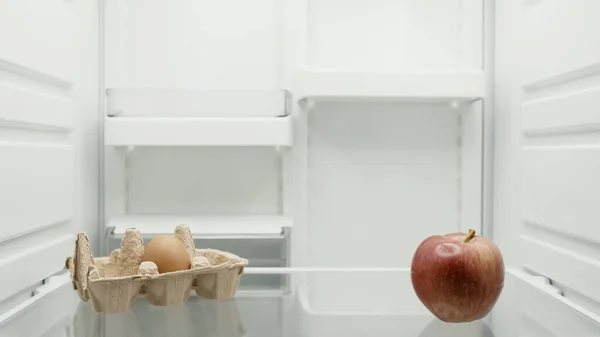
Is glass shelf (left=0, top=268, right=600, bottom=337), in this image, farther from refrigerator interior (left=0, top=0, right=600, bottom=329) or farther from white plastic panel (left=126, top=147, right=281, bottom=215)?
white plastic panel (left=126, top=147, right=281, bottom=215)

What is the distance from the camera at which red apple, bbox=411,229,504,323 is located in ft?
2.72

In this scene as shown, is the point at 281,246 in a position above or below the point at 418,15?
below

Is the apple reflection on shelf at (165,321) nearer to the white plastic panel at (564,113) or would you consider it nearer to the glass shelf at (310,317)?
the glass shelf at (310,317)

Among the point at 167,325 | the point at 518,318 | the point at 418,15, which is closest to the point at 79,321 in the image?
the point at 167,325

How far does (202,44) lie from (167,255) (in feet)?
2.52

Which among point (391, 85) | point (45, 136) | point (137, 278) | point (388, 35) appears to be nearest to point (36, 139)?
point (45, 136)

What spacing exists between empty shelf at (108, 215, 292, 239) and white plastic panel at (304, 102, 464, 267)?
145 mm

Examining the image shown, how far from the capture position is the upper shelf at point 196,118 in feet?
4.63

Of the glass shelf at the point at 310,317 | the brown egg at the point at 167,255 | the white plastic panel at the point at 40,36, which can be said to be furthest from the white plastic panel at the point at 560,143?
the white plastic panel at the point at 40,36

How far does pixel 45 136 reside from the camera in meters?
1.22

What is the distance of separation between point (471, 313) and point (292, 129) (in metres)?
0.75

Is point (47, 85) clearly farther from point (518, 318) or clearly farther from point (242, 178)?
point (518, 318)

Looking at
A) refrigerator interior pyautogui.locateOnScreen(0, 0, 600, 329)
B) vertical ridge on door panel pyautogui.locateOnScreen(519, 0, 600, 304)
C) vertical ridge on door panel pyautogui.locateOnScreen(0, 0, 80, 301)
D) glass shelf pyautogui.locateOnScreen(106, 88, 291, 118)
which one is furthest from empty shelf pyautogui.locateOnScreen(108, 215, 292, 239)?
vertical ridge on door panel pyautogui.locateOnScreen(519, 0, 600, 304)

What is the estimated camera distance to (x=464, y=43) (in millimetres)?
1545
